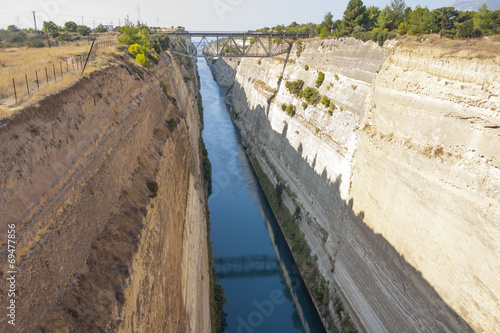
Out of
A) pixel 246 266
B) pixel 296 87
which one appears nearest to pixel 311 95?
pixel 296 87

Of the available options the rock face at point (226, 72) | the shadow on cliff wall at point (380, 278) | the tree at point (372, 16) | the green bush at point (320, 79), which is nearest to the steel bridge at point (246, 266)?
the shadow on cliff wall at point (380, 278)

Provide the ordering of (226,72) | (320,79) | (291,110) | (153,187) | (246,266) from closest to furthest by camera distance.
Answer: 1. (153,187)
2. (246,266)
3. (320,79)
4. (291,110)
5. (226,72)

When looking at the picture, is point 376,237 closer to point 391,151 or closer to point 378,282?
point 378,282

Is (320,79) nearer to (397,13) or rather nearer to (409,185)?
(397,13)

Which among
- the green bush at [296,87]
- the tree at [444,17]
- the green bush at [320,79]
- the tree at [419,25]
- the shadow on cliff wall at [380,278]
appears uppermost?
the tree at [444,17]

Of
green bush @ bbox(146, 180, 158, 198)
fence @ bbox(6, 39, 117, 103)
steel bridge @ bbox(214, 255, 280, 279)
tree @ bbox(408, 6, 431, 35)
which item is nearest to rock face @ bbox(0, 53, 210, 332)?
green bush @ bbox(146, 180, 158, 198)

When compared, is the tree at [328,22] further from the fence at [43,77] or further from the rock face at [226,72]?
the rock face at [226,72]

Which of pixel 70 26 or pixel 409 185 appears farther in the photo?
pixel 70 26

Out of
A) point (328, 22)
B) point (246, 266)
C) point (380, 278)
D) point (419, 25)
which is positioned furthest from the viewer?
point (328, 22)
